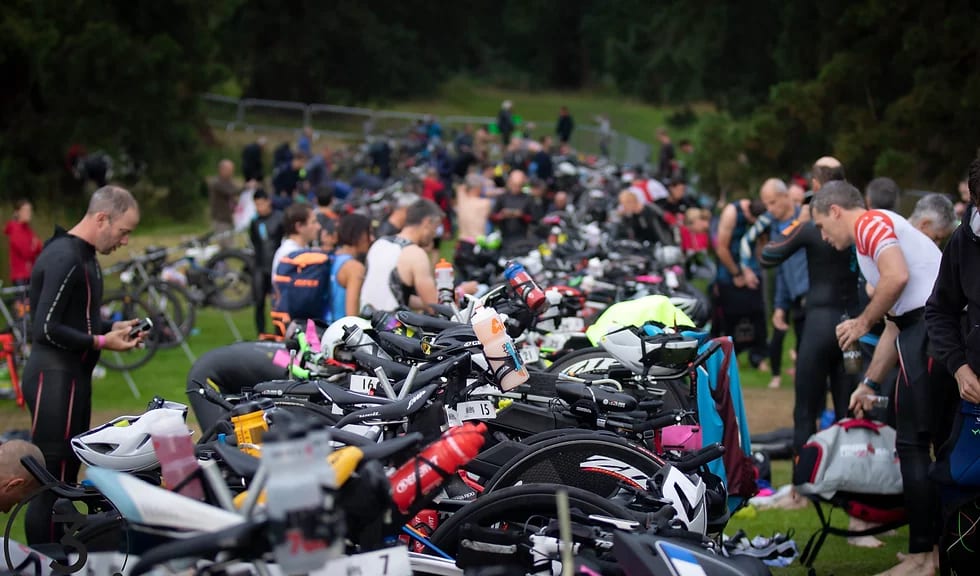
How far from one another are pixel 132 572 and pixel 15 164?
54.8 ft

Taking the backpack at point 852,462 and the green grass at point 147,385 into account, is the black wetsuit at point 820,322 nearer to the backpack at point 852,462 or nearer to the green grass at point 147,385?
the backpack at point 852,462

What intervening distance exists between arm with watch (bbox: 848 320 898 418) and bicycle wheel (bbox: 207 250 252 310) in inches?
424

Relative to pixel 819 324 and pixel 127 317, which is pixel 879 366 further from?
pixel 127 317

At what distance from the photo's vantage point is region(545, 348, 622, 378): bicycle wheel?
19.2 ft

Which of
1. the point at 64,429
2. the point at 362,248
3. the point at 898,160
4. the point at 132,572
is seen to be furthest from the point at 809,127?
the point at 132,572

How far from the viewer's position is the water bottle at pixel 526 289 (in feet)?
18.3

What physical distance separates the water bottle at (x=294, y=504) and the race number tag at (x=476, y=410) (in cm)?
193

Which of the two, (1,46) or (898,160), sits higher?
(1,46)

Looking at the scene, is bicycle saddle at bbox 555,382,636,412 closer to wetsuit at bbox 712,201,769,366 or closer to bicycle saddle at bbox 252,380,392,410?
bicycle saddle at bbox 252,380,392,410

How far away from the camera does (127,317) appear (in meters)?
13.1

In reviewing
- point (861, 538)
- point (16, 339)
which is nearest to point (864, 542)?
point (861, 538)

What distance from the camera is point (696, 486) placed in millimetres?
4234

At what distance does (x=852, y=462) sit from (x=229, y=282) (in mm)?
11305

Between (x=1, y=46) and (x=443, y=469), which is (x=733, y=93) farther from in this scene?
(x=443, y=469)
